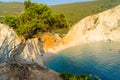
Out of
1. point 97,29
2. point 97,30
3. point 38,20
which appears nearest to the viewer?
point 38,20

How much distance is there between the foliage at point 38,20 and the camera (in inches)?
2007

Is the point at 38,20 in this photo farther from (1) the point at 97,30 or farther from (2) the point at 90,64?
(1) the point at 97,30

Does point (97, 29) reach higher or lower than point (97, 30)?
higher

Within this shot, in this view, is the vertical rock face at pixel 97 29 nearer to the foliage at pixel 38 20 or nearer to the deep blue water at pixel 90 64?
the deep blue water at pixel 90 64

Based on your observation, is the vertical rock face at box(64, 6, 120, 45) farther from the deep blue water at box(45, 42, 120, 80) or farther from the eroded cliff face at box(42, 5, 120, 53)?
the deep blue water at box(45, 42, 120, 80)

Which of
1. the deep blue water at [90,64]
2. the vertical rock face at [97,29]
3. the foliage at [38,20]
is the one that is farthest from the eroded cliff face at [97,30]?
the foliage at [38,20]

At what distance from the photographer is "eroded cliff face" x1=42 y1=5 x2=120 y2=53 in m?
160

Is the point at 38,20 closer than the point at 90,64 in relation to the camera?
Yes

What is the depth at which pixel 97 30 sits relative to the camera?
165250mm

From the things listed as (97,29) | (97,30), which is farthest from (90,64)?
(97,29)

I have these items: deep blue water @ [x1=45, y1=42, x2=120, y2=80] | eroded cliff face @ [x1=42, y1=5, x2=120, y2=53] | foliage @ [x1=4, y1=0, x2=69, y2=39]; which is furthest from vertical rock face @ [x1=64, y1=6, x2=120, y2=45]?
foliage @ [x1=4, y1=0, x2=69, y2=39]

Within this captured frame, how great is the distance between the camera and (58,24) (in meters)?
54.3

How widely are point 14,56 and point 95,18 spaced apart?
491 feet

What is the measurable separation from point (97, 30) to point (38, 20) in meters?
118
